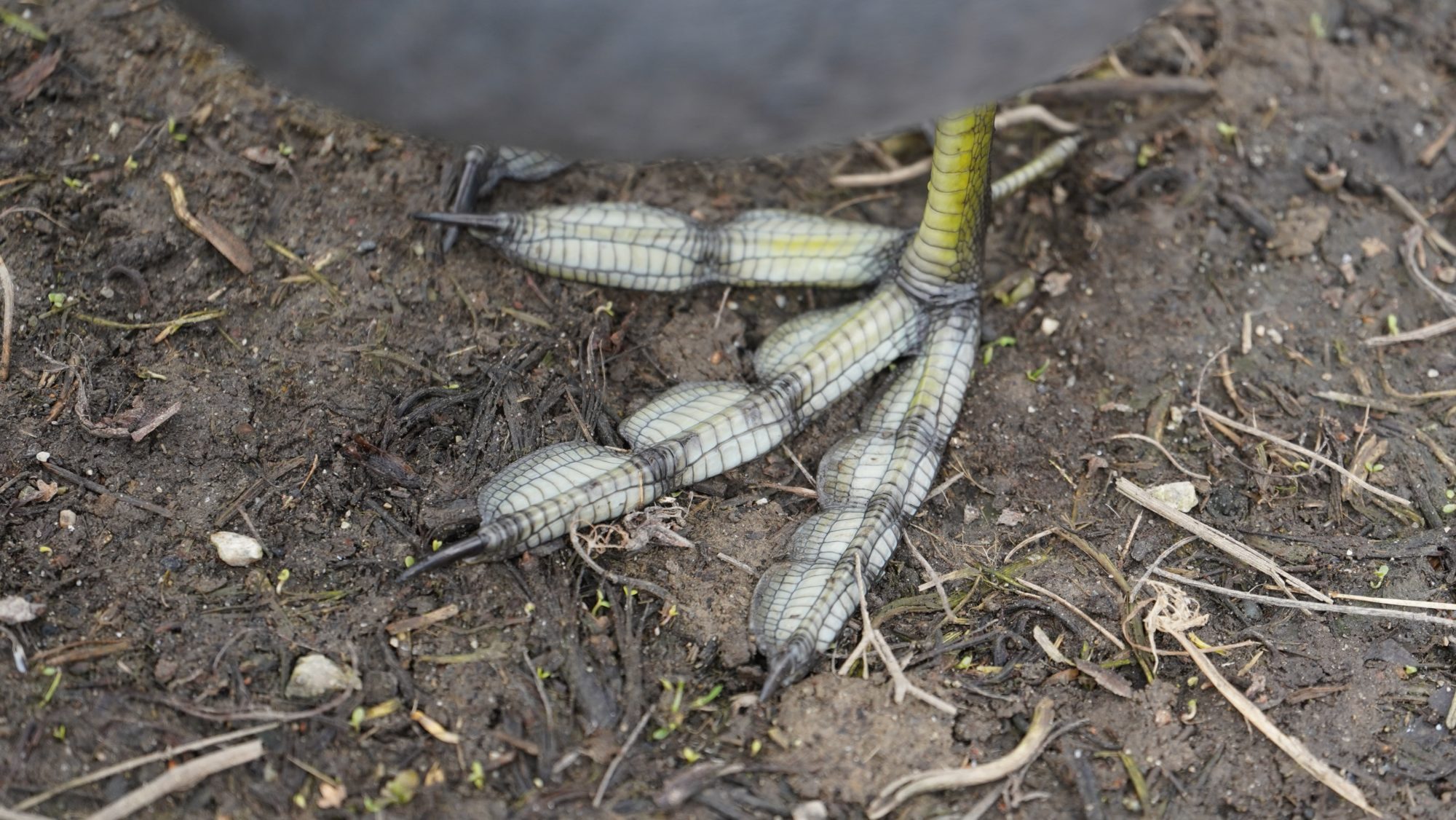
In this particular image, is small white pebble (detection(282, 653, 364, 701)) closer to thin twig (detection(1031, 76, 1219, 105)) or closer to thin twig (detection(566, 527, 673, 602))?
thin twig (detection(566, 527, 673, 602))

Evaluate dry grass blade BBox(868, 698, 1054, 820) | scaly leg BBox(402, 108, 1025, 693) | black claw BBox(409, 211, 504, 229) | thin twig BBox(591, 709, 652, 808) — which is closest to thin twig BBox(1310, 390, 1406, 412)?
scaly leg BBox(402, 108, 1025, 693)

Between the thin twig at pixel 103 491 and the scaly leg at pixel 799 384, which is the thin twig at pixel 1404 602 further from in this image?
the thin twig at pixel 103 491

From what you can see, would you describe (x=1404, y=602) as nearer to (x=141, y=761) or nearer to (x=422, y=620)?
(x=422, y=620)

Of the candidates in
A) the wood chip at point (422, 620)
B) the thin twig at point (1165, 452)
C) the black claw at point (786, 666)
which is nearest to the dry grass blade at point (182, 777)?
the wood chip at point (422, 620)

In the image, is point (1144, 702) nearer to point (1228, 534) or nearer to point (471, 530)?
point (1228, 534)

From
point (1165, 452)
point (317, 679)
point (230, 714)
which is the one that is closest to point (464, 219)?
point (317, 679)

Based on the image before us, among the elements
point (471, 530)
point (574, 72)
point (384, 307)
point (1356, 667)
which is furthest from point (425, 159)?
point (1356, 667)
